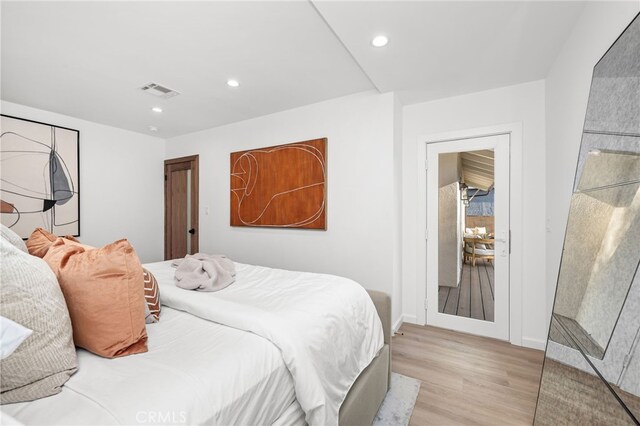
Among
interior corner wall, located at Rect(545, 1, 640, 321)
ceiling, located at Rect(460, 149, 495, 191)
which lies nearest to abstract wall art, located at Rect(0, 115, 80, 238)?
ceiling, located at Rect(460, 149, 495, 191)

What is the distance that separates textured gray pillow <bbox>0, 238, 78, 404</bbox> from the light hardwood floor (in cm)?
180

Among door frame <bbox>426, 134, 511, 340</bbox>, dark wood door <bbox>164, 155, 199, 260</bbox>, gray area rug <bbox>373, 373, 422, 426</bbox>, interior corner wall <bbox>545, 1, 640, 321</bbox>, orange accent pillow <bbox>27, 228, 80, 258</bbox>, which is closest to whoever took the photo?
orange accent pillow <bbox>27, 228, 80, 258</bbox>

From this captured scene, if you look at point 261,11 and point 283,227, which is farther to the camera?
point 283,227

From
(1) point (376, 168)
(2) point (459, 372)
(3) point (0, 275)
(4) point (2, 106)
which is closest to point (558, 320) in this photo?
(2) point (459, 372)

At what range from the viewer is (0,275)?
0.77 metres

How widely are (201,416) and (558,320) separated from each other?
75.3 inches

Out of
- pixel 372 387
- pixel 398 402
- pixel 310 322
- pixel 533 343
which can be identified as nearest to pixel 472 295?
pixel 533 343

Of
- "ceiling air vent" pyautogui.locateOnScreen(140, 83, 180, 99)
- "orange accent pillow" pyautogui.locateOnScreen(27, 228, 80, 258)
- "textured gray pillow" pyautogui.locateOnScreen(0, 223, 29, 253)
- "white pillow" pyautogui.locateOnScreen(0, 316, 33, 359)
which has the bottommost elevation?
"white pillow" pyautogui.locateOnScreen(0, 316, 33, 359)

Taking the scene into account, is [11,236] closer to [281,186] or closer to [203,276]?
[203,276]

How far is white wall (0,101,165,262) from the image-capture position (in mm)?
3885

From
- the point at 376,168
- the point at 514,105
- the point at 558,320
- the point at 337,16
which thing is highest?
the point at 337,16

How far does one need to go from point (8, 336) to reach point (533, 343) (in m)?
3.46

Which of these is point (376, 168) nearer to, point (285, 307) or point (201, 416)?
point (285, 307)

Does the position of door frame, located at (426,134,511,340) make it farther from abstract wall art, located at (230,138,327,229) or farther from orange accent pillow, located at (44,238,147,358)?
orange accent pillow, located at (44,238,147,358)
